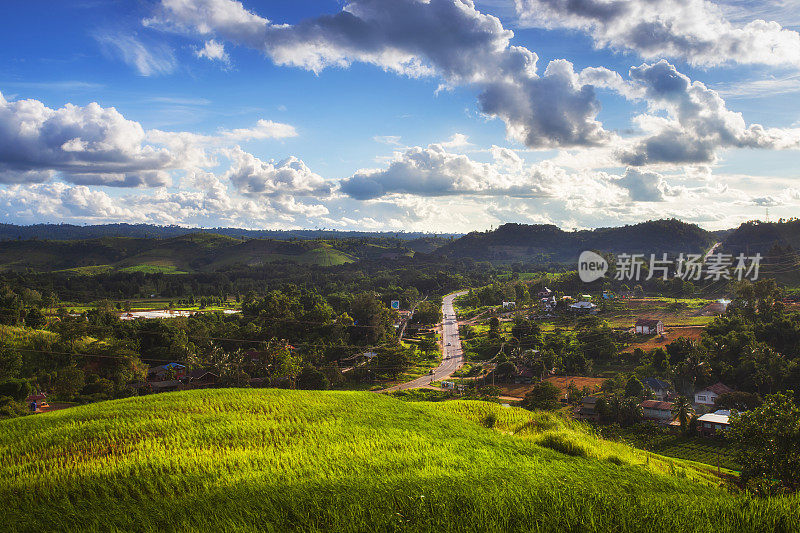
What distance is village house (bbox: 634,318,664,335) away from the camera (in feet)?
239

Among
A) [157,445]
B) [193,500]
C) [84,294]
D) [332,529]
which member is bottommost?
[84,294]

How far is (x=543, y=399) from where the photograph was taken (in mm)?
46438

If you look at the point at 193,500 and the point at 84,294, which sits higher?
the point at 193,500

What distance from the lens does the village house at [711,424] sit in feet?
133

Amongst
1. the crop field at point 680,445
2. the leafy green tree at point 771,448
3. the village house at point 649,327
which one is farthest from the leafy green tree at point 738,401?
the village house at point 649,327

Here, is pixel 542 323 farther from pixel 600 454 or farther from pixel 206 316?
pixel 600 454

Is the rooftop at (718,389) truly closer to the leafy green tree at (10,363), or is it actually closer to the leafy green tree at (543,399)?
the leafy green tree at (543,399)

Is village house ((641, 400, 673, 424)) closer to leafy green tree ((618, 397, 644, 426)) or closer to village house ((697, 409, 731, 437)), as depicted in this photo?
leafy green tree ((618, 397, 644, 426))

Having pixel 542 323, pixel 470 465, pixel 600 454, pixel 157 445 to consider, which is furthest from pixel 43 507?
pixel 542 323

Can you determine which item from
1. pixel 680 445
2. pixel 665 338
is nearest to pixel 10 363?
pixel 680 445

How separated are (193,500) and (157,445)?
679 cm

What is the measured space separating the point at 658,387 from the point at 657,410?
21.4 feet

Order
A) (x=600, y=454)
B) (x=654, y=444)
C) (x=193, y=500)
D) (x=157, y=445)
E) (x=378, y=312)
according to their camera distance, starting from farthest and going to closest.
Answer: (x=378, y=312)
(x=654, y=444)
(x=600, y=454)
(x=157, y=445)
(x=193, y=500)

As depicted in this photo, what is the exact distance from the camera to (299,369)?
5416cm
